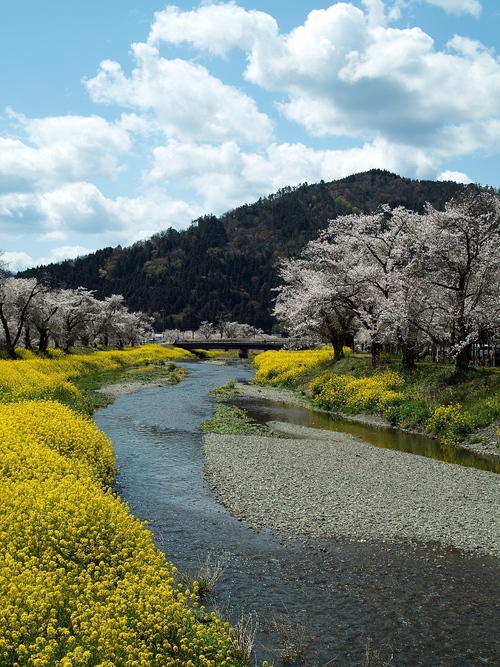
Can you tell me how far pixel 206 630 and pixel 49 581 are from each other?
2.22 m

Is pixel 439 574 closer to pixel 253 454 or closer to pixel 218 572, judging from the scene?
pixel 218 572

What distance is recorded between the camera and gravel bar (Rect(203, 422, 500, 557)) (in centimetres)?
1262

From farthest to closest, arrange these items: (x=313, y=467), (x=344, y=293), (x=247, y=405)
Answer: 1. (x=344, y=293)
2. (x=247, y=405)
3. (x=313, y=467)

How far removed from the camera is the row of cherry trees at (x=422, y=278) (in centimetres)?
2759

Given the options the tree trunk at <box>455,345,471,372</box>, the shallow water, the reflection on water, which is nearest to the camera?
the shallow water

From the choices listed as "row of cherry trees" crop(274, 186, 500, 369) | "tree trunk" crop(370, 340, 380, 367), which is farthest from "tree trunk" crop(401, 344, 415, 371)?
"tree trunk" crop(370, 340, 380, 367)

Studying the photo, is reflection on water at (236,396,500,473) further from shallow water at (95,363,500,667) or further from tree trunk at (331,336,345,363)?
tree trunk at (331,336,345,363)

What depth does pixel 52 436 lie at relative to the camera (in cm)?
1562

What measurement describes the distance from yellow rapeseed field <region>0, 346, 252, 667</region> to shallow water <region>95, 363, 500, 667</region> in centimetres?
132

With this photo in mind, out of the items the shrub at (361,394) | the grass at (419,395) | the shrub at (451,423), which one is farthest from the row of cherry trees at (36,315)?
the shrub at (451,423)

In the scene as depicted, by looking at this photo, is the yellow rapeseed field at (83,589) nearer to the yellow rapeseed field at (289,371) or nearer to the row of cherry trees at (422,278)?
the row of cherry trees at (422,278)

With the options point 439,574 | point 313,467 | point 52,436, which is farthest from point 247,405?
point 439,574

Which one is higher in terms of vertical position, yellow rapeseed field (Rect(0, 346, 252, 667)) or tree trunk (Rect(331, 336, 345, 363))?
tree trunk (Rect(331, 336, 345, 363))

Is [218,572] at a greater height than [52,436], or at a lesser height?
lesser
